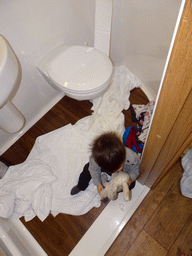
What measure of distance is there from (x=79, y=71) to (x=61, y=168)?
0.68 meters

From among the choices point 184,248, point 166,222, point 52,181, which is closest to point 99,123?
point 52,181

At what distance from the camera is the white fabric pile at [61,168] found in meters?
1.27

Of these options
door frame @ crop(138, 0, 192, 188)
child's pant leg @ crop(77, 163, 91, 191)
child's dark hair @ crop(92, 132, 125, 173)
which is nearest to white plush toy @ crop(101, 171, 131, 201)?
child's dark hair @ crop(92, 132, 125, 173)

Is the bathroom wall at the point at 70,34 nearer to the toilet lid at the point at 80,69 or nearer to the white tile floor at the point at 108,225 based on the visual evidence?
the toilet lid at the point at 80,69

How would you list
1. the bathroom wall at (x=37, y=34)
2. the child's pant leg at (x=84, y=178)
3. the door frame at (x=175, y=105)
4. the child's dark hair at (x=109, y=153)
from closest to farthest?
the door frame at (x=175, y=105)
the child's dark hair at (x=109, y=153)
the bathroom wall at (x=37, y=34)
the child's pant leg at (x=84, y=178)

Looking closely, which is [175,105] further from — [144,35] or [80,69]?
[144,35]

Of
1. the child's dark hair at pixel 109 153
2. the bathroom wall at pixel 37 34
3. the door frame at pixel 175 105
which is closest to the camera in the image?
the door frame at pixel 175 105

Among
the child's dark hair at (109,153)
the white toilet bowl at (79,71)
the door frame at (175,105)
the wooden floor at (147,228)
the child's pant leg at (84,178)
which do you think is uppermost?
the door frame at (175,105)

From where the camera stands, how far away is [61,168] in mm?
1380

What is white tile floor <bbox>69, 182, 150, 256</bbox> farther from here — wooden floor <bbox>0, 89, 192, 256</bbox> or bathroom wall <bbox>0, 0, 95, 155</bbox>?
bathroom wall <bbox>0, 0, 95, 155</bbox>

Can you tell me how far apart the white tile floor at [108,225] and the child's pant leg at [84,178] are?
0.66ft

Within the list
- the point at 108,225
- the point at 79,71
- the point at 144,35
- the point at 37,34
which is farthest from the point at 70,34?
the point at 108,225

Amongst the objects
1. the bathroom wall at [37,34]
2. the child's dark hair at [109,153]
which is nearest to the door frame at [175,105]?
the child's dark hair at [109,153]

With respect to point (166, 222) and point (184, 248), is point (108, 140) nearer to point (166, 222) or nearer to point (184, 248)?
point (166, 222)
